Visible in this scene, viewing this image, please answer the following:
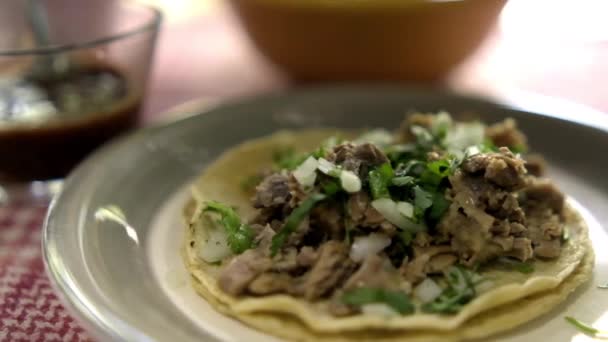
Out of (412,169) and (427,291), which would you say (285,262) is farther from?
(412,169)

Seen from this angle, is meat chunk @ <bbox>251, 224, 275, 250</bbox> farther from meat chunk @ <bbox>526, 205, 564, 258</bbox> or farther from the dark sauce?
the dark sauce

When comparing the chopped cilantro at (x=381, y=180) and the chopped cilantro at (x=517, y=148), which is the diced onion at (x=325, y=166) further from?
the chopped cilantro at (x=517, y=148)

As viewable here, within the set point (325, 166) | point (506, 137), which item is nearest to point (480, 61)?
point (506, 137)

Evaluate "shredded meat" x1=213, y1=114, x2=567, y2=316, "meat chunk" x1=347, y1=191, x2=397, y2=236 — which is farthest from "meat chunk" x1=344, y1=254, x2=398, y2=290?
"meat chunk" x1=347, y1=191, x2=397, y2=236

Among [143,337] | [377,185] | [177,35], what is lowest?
[177,35]

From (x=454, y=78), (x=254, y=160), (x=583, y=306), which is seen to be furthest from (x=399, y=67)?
(x=583, y=306)

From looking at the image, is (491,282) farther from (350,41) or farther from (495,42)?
(495,42)
